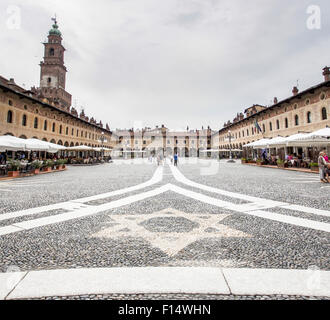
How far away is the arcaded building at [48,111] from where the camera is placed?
22609mm

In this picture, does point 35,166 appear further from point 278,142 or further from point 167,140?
point 167,140

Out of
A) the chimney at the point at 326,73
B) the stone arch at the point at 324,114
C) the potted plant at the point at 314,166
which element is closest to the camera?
the potted plant at the point at 314,166

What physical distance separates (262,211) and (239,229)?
1468 millimetres

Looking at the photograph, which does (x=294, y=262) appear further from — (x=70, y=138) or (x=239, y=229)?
(x=70, y=138)

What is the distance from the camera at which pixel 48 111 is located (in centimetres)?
2972

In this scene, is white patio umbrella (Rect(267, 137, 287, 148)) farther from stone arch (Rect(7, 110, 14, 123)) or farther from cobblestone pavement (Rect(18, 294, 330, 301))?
stone arch (Rect(7, 110, 14, 123))

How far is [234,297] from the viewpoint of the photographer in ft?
5.63

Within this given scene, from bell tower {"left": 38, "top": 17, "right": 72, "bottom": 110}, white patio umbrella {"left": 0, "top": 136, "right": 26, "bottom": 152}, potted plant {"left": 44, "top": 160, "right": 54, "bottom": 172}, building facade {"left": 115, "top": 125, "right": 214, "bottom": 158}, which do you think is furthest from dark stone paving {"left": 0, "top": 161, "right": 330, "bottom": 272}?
building facade {"left": 115, "top": 125, "right": 214, "bottom": 158}

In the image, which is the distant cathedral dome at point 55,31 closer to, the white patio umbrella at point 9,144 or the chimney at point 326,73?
the white patio umbrella at point 9,144

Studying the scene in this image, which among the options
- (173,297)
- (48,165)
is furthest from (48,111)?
(173,297)

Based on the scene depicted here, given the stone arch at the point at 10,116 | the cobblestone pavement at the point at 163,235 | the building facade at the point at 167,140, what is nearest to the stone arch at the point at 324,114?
the cobblestone pavement at the point at 163,235

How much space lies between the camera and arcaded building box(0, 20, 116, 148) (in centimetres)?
2261
